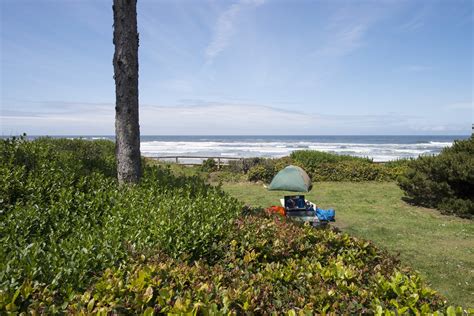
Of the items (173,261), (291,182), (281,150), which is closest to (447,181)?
(291,182)

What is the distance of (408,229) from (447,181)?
391 centimetres

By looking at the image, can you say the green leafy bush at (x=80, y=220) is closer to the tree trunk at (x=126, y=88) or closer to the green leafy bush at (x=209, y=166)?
the tree trunk at (x=126, y=88)

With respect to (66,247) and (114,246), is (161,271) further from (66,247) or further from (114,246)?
(66,247)

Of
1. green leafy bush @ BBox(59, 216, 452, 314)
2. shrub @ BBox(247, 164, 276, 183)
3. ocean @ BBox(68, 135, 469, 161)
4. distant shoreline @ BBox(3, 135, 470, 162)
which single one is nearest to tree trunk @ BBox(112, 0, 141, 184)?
green leafy bush @ BBox(59, 216, 452, 314)

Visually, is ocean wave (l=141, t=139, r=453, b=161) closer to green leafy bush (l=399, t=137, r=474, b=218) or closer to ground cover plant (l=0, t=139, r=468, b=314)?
green leafy bush (l=399, t=137, r=474, b=218)

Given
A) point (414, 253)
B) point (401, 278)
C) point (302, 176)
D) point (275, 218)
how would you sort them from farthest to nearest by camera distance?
point (302, 176)
point (414, 253)
point (275, 218)
point (401, 278)

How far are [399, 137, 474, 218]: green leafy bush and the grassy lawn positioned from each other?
57cm

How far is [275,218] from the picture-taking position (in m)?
4.30

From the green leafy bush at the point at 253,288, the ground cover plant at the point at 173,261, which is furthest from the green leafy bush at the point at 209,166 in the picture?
the green leafy bush at the point at 253,288

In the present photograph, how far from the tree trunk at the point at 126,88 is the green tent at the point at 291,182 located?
11.3 metres

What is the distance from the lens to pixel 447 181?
1177cm

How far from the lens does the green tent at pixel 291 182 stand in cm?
1595

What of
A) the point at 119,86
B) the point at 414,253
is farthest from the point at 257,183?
the point at 119,86

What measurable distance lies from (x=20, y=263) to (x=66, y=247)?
44 centimetres
